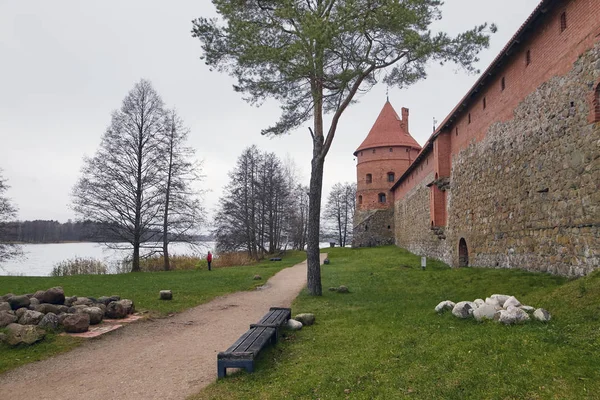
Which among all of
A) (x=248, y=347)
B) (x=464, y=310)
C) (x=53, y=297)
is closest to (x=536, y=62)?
(x=464, y=310)

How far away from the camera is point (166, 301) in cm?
1057

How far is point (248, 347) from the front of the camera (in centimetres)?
503

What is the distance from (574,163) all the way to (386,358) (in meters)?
5.75

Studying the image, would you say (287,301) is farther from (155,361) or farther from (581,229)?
(581,229)

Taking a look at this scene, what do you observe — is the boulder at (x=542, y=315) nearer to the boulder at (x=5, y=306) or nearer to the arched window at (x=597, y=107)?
the arched window at (x=597, y=107)

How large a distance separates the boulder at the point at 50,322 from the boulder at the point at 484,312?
7009 millimetres

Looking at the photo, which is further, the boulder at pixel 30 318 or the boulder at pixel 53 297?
the boulder at pixel 53 297

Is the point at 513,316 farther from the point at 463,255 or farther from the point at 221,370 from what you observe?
the point at 463,255

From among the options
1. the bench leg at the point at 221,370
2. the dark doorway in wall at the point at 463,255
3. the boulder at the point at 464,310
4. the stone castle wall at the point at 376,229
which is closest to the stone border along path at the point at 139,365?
the bench leg at the point at 221,370

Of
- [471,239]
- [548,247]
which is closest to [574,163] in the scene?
[548,247]

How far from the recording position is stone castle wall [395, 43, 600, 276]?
23.9 ft

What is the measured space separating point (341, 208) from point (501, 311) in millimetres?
51867

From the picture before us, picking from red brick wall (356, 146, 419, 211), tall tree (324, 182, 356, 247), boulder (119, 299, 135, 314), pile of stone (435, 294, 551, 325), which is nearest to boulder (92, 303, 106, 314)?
boulder (119, 299, 135, 314)

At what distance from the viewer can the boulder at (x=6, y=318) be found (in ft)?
22.8
